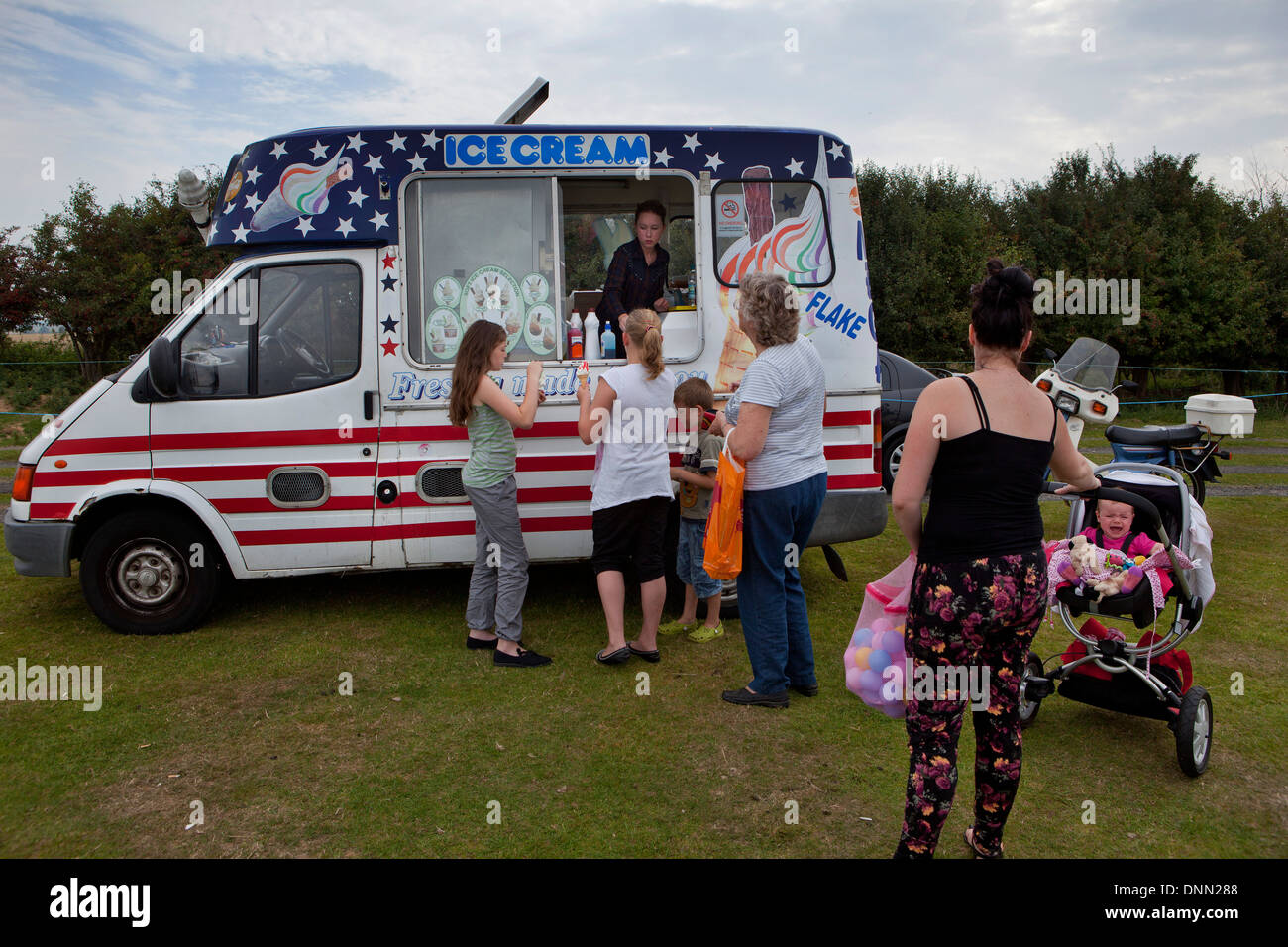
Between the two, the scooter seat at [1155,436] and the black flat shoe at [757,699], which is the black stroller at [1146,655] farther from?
the scooter seat at [1155,436]

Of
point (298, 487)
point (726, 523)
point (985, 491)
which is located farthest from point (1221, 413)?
point (298, 487)

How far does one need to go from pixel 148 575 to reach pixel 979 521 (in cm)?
499

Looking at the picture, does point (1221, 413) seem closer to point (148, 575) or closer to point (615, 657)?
point (615, 657)

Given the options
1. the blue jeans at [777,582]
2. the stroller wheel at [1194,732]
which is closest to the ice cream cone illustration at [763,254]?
the blue jeans at [777,582]

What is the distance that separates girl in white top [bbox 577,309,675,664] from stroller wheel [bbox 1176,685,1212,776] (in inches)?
101

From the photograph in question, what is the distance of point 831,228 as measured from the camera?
5.99m

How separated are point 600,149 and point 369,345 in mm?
1837

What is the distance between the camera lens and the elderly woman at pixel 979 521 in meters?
2.89

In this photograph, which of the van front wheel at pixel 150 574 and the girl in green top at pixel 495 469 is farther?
the van front wheel at pixel 150 574

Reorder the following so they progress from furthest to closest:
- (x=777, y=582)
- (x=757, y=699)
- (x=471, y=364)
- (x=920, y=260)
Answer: (x=920, y=260) < (x=471, y=364) < (x=757, y=699) < (x=777, y=582)

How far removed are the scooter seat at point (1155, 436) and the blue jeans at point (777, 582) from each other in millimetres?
3682

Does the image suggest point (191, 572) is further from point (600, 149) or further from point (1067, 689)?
point (1067, 689)

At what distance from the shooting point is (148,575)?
5797 mm

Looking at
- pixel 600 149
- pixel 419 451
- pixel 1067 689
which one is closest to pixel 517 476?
pixel 419 451
